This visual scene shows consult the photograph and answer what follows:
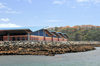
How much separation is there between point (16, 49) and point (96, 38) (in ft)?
329

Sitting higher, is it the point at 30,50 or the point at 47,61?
the point at 30,50

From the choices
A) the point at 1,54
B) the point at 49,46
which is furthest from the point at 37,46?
the point at 1,54

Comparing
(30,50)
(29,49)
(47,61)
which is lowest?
(47,61)

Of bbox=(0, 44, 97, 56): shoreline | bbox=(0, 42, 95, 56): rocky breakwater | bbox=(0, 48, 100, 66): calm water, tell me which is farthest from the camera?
bbox=(0, 42, 95, 56): rocky breakwater

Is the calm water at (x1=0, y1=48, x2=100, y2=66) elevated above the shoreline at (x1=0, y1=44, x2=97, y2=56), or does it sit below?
below

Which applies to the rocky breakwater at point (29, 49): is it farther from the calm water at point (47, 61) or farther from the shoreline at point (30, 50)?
the calm water at point (47, 61)

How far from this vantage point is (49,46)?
47.4 m

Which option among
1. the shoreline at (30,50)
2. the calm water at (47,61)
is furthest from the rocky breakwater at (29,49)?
the calm water at (47,61)

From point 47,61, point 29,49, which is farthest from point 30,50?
point 47,61

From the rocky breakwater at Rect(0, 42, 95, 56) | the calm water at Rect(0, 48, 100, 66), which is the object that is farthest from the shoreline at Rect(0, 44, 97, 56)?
the calm water at Rect(0, 48, 100, 66)

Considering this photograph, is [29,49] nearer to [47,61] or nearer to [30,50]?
[30,50]

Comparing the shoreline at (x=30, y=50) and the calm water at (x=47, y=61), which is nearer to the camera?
the calm water at (x=47, y=61)

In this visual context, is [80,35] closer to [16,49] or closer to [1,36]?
[1,36]

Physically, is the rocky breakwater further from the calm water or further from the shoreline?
the calm water
